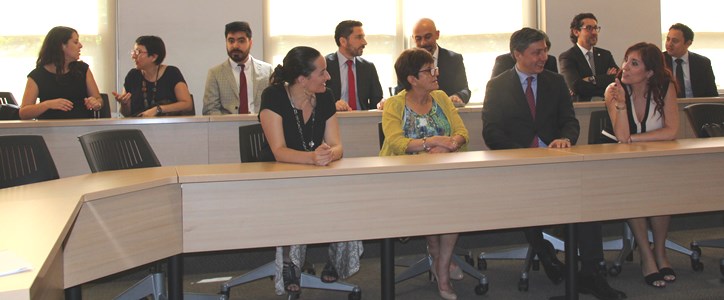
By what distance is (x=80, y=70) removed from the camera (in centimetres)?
572

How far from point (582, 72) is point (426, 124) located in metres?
3.25

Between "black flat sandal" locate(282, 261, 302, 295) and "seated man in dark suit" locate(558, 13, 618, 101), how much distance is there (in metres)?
3.75

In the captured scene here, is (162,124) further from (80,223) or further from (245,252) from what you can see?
(80,223)

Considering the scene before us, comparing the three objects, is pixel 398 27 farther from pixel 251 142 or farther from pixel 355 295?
pixel 355 295

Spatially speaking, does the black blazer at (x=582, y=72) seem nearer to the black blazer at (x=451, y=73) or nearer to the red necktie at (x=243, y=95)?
the black blazer at (x=451, y=73)

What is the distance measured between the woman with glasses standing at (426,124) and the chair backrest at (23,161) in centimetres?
175

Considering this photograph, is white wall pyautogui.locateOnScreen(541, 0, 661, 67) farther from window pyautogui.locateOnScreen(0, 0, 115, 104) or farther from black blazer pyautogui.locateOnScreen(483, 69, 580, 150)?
window pyautogui.locateOnScreen(0, 0, 115, 104)

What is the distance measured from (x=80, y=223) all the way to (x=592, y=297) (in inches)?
103

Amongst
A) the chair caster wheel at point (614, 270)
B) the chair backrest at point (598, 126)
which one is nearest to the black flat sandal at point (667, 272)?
the chair caster wheel at point (614, 270)

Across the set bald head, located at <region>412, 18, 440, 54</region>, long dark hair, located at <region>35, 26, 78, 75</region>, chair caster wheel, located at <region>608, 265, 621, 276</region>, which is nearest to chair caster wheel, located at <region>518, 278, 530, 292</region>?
chair caster wheel, located at <region>608, 265, 621, 276</region>

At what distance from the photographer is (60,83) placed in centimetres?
564

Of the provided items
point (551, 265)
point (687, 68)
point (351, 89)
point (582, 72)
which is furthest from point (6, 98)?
point (687, 68)

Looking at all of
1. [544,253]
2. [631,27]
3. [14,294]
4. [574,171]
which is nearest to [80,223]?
[14,294]

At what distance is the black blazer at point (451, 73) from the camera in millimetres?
6453
